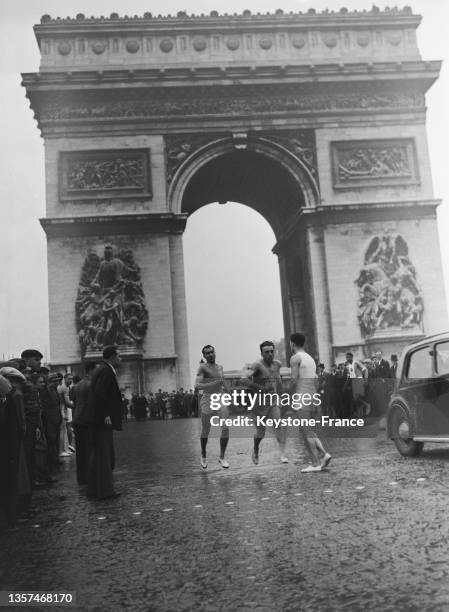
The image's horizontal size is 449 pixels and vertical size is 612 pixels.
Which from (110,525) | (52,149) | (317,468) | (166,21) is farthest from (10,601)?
(166,21)

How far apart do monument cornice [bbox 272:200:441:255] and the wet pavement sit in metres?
17.9

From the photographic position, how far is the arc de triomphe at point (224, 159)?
83.3ft

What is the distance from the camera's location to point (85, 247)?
84.0 feet

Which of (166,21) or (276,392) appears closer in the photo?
(276,392)

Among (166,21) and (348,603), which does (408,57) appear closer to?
(166,21)

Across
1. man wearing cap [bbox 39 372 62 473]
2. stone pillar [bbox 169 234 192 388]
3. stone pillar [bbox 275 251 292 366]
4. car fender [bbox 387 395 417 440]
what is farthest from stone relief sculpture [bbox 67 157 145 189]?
car fender [bbox 387 395 417 440]

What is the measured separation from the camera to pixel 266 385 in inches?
362

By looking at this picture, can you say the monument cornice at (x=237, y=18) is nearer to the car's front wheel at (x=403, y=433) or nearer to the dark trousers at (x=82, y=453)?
the dark trousers at (x=82, y=453)

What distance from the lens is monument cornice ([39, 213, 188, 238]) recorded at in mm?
→ 25375

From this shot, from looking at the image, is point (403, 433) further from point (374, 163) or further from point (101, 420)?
point (374, 163)

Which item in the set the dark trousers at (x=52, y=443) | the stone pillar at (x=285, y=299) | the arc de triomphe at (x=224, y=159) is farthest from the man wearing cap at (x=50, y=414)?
the stone pillar at (x=285, y=299)

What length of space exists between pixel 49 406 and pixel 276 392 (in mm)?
3494

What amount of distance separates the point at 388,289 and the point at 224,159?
7.75 meters

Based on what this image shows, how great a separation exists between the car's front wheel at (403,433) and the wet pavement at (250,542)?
0.31m
